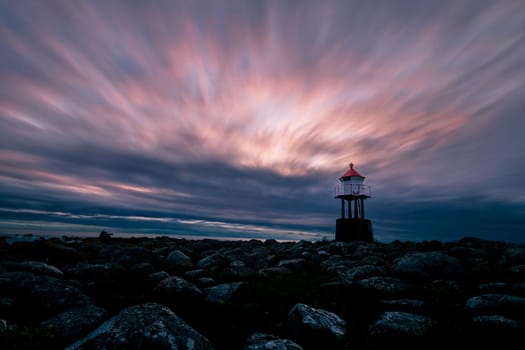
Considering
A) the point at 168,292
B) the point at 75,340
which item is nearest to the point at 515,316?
the point at 168,292

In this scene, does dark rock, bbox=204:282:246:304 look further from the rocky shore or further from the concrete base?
the concrete base

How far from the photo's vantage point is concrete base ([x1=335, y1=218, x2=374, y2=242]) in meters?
34.1

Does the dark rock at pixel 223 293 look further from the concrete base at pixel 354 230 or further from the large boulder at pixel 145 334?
the concrete base at pixel 354 230

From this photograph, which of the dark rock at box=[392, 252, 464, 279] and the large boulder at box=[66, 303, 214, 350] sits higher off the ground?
the dark rock at box=[392, 252, 464, 279]

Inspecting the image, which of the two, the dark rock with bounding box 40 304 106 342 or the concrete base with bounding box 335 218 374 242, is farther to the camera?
the concrete base with bounding box 335 218 374 242

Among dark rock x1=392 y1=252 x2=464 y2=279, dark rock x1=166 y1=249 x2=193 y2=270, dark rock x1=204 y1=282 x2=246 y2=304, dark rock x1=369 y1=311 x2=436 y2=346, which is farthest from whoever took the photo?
dark rock x1=166 y1=249 x2=193 y2=270

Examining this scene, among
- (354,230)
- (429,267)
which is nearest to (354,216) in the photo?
(354,230)

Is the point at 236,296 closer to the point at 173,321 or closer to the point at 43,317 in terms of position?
the point at 173,321

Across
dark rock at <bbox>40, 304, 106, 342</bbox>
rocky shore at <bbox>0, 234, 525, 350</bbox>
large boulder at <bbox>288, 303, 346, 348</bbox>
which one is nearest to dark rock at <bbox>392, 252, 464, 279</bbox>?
rocky shore at <bbox>0, 234, 525, 350</bbox>

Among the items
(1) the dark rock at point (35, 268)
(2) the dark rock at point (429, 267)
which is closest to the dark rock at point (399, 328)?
(2) the dark rock at point (429, 267)

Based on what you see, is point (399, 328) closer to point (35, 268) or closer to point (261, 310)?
point (261, 310)

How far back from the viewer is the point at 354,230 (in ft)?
112

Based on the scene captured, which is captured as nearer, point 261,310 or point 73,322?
point 73,322

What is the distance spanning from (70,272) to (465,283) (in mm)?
17174
